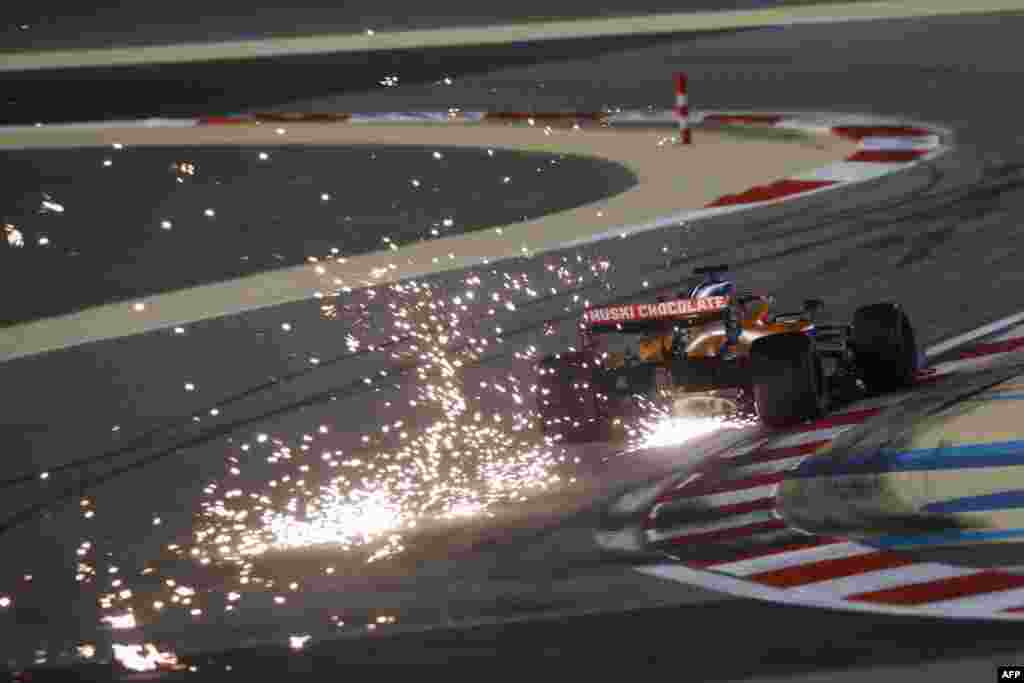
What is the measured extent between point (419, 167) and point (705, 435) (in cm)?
1118

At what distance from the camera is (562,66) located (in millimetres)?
27891

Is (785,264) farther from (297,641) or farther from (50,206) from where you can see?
(50,206)

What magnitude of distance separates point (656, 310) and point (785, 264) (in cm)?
396

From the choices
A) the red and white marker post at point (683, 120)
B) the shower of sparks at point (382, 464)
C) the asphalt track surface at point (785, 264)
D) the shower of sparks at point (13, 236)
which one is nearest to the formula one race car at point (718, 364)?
the shower of sparks at point (382, 464)

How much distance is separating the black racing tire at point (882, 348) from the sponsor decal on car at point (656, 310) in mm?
854

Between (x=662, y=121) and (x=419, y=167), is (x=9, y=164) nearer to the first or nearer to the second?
(x=419, y=167)

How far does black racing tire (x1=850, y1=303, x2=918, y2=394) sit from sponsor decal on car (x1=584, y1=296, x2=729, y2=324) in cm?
85

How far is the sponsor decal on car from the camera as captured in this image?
10.1 metres

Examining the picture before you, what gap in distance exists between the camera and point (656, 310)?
10234 mm

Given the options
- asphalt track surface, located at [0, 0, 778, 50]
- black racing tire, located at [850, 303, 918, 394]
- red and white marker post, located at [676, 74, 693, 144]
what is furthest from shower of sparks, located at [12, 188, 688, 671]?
asphalt track surface, located at [0, 0, 778, 50]

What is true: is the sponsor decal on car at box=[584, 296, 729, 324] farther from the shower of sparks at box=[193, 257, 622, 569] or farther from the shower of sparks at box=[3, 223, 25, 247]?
the shower of sparks at box=[3, 223, 25, 247]

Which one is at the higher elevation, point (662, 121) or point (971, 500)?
point (662, 121)

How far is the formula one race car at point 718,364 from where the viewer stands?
9883 millimetres

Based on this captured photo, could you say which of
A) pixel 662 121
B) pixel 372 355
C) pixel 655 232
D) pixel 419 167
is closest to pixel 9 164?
pixel 419 167
